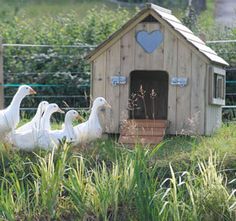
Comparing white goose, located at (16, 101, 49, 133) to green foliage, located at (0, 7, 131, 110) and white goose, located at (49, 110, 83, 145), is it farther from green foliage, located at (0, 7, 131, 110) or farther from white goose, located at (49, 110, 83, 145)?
green foliage, located at (0, 7, 131, 110)

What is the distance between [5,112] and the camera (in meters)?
10.4

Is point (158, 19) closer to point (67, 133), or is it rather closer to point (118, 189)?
point (67, 133)

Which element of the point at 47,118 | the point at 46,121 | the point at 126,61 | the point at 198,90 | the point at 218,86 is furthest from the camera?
the point at 218,86

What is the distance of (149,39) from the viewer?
1123cm

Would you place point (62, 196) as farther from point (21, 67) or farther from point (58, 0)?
point (58, 0)

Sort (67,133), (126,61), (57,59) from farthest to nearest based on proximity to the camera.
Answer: (57,59), (126,61), (67,133)

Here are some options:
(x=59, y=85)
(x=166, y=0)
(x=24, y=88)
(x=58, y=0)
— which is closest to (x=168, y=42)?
(x=24, y=88)

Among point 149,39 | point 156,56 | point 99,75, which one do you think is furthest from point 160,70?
point 99,75

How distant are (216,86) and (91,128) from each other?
5.99 ft

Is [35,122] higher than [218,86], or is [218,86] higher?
[218,86]

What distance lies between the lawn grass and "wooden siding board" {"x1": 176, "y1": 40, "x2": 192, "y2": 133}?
64.2 inches

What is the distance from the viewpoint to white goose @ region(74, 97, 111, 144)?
10461 mm

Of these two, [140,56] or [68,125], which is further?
[140,56]

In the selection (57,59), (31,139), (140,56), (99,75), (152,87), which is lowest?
(31,139)
